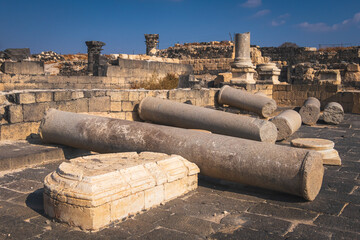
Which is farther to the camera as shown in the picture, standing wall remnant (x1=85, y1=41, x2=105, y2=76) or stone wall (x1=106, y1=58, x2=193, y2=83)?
standing wall remnant (x1=85, y1=41, x2=105, y2=76)

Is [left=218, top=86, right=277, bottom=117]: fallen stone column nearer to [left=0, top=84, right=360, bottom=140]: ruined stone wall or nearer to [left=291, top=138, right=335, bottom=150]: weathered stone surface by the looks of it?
[left=0, top=84, right=360, bottom=140]: ruined stone wall

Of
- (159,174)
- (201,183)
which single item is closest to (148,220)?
(159,174)

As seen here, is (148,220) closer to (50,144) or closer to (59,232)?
(59,232)

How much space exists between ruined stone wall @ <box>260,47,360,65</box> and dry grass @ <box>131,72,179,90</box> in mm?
13769

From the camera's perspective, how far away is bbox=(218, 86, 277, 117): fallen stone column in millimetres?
9891

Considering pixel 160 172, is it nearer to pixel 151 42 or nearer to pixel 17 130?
pixel 17 130

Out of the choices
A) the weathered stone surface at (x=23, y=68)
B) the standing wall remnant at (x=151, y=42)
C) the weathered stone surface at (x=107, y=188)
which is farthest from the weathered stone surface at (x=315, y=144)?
the standing wall remnant at (x=151, y=42)

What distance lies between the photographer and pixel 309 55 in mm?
29531

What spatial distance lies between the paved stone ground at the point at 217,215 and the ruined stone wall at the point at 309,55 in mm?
24820

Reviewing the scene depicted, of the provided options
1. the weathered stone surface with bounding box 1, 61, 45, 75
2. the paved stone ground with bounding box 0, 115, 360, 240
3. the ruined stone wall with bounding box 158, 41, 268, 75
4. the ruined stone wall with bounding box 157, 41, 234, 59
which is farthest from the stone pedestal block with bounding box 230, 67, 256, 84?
the ruined stone wall with bounding box 157, 41, 234, 59

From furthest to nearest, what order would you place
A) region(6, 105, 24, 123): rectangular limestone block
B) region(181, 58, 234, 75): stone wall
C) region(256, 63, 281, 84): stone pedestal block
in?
region(181, 58, 234, 75): stone wall, region(256, 63, 281, 84): stone pedestal block, region(6, 105, 24, 123): rectangular limestone block

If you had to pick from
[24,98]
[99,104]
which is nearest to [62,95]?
[24,98]

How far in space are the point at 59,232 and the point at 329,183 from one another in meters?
3.28

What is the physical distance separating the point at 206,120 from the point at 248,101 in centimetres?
342
